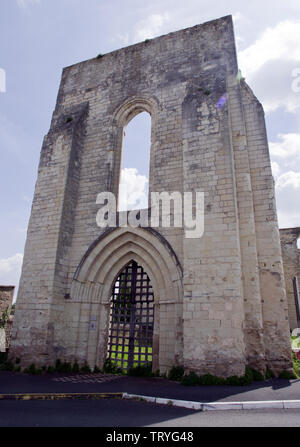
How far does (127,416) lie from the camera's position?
3.86 metres

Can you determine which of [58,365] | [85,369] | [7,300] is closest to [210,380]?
[85,369]

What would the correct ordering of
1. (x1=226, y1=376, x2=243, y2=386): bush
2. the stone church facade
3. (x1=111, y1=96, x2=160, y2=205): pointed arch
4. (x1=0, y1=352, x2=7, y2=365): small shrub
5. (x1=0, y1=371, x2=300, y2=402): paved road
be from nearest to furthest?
(x1=0, y1=371, x2=300, y2=402): paved road < (x1=226, y1=376, x2=243, y2=386): bush < the stone church facade < (x1=0, y1=352, x2=7, y2=365): small shrub < (x1=111, y1=96, x2=160, y2=205): pointed arch

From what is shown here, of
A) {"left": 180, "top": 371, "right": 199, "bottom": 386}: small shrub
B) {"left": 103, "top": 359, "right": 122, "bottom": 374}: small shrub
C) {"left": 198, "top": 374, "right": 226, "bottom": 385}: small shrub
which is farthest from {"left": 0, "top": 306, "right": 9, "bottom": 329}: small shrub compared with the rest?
{"left": 198, "top": 374, "right": 226, "bottom": 385}: small shrub

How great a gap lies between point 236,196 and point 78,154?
5.01m

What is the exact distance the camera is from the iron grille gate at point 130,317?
305 inches

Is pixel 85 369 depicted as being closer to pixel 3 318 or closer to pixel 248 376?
pixel 248 376

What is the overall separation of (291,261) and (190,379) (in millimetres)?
9726

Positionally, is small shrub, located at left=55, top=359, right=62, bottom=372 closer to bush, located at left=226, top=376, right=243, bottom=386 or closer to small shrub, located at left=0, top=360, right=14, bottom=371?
small shrub, located at left=0, top=360, right=14, bottom=371

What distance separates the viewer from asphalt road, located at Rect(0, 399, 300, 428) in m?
3.52

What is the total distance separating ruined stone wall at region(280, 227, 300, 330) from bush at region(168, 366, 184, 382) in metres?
8.54

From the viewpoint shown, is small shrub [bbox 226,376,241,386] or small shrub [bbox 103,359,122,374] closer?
small shrub [bbox 226,376,241,386]

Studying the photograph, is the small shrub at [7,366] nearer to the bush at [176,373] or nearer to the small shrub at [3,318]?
the bush at [176,373]
